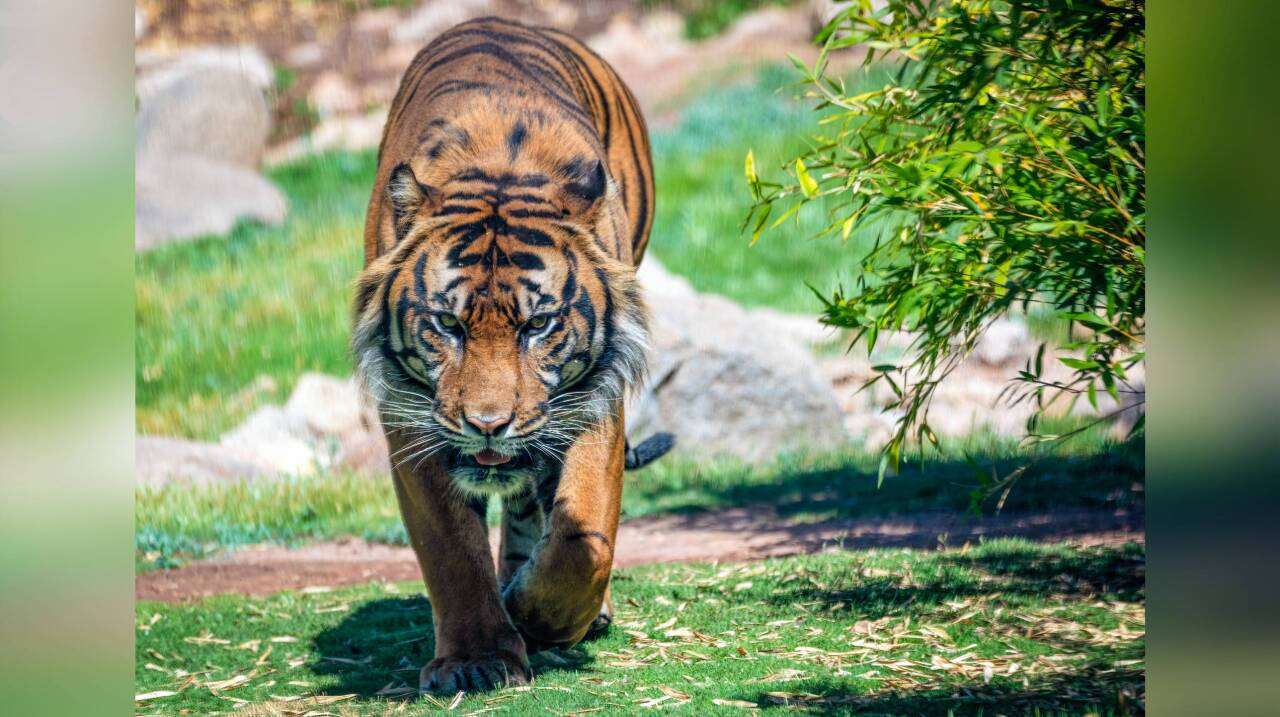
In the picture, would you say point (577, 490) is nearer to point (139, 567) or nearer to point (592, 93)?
point (592, 93)

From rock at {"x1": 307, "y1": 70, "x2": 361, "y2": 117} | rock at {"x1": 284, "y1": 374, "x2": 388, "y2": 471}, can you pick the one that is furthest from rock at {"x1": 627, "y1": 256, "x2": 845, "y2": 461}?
rock at {"x1": 307, "y1": 70, "x2": 361, "y2": 117}

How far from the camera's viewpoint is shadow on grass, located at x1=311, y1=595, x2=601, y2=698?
330cm

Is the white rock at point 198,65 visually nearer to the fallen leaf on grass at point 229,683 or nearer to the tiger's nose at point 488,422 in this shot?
the fallen leaf on grass at point 229,683

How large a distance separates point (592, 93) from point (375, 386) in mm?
1456

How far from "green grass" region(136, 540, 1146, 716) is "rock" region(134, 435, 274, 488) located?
1.38 metres

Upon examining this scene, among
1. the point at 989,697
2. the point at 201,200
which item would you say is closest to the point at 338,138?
the point at 201,200

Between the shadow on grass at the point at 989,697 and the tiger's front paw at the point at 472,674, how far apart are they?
0.55 m

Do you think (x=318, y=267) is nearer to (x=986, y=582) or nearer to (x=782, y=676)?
(x=986, y=582)

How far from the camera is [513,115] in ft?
10.9

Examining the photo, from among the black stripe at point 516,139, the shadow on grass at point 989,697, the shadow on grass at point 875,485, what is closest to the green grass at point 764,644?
the shadow on grass at point 989,697

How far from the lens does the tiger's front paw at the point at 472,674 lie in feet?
9.85

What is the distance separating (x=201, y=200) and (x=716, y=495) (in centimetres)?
368
